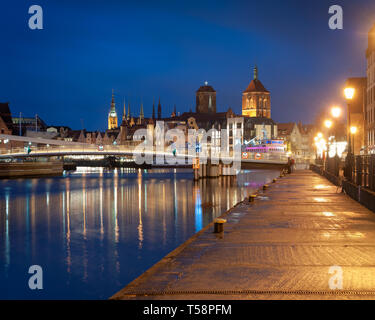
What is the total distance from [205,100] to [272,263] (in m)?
179

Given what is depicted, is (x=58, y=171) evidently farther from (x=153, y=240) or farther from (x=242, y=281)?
(x=242, y=281)

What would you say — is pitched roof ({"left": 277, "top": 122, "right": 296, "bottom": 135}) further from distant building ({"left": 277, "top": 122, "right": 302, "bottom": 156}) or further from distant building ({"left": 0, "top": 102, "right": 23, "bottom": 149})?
distant building ({"left": 0, "top": 102, "right": 23, "bottom": 149})

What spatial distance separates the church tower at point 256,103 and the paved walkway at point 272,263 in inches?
6276

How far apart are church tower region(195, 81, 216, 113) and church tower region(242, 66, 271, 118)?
550 inches

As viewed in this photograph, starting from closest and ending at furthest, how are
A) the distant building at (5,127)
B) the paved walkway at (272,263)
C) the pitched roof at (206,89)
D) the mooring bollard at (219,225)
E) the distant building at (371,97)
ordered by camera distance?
1. the paved walkway at (272,263)
2. the mooring bollard at (219,225)
3. the distant building at (371,97)
4. the distant building at (5,127)
5. the pitched roof at (206,89)

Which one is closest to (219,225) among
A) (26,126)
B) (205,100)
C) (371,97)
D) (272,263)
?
(272,263)

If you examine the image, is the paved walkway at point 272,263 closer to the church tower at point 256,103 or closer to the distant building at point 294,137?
the distant building at point 294,137

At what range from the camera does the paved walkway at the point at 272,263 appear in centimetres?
695

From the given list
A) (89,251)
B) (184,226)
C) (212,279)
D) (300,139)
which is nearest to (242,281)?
(212,279)

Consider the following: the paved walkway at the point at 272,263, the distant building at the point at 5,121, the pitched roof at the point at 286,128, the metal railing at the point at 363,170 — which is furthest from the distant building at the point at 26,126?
the paved walkway at the point at 272,263

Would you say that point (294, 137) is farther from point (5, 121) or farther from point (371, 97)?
point (371, 97)

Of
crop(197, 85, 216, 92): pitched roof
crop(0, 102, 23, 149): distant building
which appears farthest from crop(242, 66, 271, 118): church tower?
crop(0, 102, 23, 149): distant building

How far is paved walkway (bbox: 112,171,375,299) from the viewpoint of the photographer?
6.95 metres

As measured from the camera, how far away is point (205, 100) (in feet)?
609
